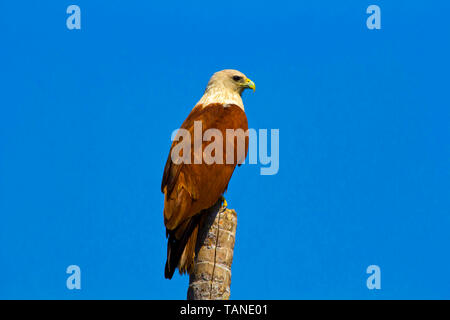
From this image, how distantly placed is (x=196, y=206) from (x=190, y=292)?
89 cm

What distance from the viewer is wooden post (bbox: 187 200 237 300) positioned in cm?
648

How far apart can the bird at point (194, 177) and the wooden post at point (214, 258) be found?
0.09 metres

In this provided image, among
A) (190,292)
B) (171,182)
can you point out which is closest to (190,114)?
(171,182)

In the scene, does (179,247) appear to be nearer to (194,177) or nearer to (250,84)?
(194,177)

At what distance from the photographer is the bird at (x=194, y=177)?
21.8 feet

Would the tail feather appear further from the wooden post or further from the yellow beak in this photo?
the yellow beak

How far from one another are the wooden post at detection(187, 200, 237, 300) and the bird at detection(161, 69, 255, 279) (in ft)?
0.31

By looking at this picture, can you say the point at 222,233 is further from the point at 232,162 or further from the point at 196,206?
the point at 232,162

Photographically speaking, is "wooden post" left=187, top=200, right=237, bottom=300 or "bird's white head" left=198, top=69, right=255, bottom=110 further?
"bird's white head" left=198, top=69, right=255, bottom=110

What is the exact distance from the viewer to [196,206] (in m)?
6.80

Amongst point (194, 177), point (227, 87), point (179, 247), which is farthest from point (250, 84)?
point (179, 247)

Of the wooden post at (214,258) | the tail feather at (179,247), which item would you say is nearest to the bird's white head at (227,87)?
the wooden post at (214,258)

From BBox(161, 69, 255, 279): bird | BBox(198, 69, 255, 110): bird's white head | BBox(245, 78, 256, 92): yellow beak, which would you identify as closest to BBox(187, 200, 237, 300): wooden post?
BBox(161, 69, 255, 279): bird
